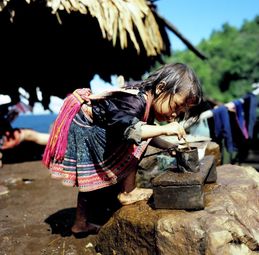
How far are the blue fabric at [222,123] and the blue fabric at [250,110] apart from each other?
1.76 ft

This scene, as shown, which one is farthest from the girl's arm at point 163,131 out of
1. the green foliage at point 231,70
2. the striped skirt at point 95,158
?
the green foliage at point 231,70

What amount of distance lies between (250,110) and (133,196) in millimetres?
4664

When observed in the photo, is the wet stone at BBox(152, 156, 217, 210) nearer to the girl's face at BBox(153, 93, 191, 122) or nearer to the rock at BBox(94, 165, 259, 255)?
the rock at BBox(94, 165, 259, 255)

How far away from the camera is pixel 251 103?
6484mm

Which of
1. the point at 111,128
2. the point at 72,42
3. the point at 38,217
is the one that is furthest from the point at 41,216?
the point at 72,42

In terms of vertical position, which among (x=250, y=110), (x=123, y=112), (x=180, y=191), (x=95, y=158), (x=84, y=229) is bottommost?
(x=84, y=229)

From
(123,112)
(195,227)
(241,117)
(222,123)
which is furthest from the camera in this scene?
(241,117)

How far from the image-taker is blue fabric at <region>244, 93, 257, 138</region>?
21.2 feet

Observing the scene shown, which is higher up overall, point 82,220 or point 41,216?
point 82,220

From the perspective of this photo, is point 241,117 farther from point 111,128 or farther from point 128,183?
point 111,128

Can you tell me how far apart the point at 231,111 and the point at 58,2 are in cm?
371

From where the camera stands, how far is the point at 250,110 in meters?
6.50

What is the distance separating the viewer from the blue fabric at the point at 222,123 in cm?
620

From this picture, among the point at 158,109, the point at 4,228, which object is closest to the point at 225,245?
the point at 158,109
